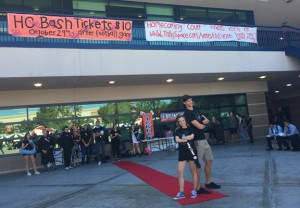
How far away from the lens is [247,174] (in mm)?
7477

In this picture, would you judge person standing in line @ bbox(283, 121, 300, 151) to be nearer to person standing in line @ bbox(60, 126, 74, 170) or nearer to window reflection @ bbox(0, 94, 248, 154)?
window reflection @ bbox(0, 94, 248, 154)

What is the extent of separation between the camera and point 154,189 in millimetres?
6789

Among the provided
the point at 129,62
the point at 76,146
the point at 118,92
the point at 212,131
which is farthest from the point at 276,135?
the point at 76,146

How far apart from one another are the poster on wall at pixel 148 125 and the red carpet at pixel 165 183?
14.5 feet

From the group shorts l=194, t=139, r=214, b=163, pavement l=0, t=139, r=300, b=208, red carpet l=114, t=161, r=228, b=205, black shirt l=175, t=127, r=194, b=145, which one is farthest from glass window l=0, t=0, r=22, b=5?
shorts l=194, t=139, r=214, b=163

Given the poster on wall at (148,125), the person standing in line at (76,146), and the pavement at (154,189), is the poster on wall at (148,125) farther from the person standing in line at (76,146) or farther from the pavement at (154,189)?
the pavement at (154,189)

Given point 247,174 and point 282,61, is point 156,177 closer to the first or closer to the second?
point 247,174

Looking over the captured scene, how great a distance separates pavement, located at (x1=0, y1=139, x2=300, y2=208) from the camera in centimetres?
550

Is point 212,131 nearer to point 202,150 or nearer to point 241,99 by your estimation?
point 241,99

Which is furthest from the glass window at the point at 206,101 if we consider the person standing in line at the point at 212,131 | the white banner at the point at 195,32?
the white banner at the point at 195,32

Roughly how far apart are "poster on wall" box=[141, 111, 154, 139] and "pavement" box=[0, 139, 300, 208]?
4.93 m

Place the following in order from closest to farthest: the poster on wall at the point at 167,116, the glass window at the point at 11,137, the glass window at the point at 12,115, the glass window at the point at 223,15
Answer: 1. the glass window at the point at 11,137
2. the glass window at the point at 12,115
3. the poster on wall at the point at 167,116
4. the glass window at the point at 223,15

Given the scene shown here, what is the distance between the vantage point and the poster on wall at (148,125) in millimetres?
14891

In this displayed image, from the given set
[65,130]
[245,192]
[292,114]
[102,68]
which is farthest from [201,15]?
[292,114]
